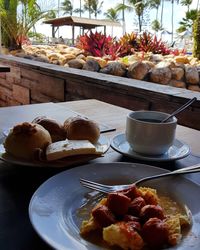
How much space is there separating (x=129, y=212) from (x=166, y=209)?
4.3 inches

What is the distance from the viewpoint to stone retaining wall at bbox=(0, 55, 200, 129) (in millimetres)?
1850

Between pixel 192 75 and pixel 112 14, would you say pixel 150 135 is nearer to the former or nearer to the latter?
pixel 192 75

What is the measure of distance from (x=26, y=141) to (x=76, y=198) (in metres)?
Result: 0.21

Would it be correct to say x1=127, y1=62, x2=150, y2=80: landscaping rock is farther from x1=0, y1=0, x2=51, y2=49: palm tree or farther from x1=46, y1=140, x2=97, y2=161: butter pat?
x1=0, y1=0, x2=51, y2=49: palm tree

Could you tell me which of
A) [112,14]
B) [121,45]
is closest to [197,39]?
[121,45]

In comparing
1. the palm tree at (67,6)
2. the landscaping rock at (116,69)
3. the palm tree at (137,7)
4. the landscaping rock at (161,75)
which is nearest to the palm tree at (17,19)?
the landscaping rock at (116,69)

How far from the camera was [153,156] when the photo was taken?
2.79 ft

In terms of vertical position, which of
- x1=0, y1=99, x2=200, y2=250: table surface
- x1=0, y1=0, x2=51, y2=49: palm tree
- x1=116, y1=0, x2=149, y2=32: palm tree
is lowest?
x1=0, y1=99, x2=200, y2=250: table surface

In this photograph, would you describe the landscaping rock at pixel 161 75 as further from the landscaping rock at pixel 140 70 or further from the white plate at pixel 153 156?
the white plate at pixel 153 156

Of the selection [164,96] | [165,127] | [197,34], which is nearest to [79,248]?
[165,127]

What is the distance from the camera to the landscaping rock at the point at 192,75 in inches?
134

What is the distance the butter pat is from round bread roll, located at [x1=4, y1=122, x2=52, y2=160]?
27 millimetres

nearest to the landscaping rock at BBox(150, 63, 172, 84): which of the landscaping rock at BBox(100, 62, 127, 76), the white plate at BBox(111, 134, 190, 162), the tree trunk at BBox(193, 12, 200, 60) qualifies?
the landscaping rock at BBox(100, 62, 127, 76)

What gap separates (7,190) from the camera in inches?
26.3
